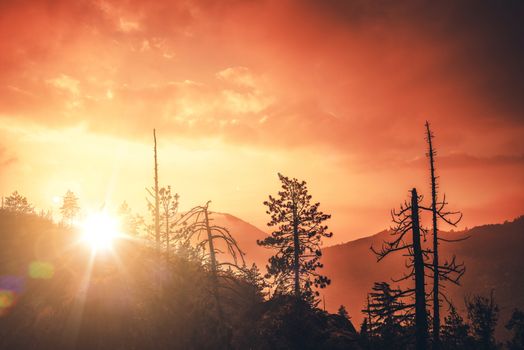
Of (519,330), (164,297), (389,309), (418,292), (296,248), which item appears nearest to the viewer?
(164,297)

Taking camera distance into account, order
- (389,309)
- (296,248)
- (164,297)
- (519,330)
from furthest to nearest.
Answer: (519,330), (296,248), (389,309), (164,297)

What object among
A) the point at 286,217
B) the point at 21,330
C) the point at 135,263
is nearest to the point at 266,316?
the point at 135,263

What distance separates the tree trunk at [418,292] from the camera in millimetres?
12906

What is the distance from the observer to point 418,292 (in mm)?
13477

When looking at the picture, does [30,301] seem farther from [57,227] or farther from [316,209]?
[316,209]

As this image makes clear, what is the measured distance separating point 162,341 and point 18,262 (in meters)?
12.9

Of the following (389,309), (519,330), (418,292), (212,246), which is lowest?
(519,330)

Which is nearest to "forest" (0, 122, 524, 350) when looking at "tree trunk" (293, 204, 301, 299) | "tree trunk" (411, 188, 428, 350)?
"tree trunk" (411, 188, 428, 350)

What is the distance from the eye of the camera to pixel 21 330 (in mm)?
11391

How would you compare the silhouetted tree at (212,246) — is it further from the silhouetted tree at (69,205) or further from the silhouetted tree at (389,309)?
the silhouetted tree at (69,205)

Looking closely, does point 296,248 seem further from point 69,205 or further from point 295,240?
point 69,205

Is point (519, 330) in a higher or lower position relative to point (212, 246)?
lower

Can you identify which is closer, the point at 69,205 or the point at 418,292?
the point at 418,292

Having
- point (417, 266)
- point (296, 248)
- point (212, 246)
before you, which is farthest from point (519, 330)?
point (212, 246)
